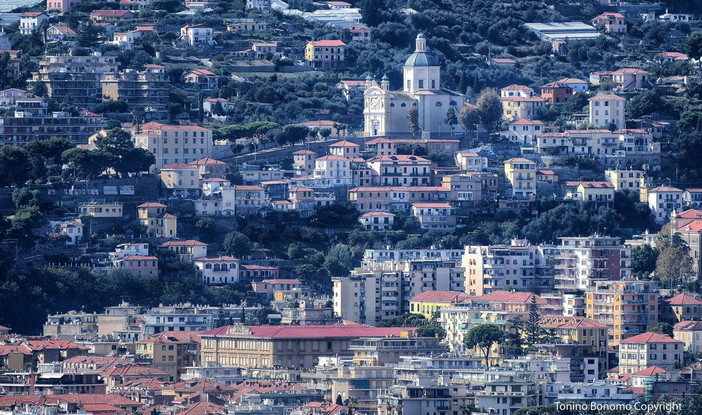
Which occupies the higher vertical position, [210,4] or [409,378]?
[210,4]

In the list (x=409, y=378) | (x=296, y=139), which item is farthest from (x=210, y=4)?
(x=409, y=378)

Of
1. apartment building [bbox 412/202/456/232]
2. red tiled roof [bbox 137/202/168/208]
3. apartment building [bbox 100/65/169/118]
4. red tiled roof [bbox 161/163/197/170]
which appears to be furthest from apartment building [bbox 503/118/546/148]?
red tiled roof [bbox 137/202/168/208]

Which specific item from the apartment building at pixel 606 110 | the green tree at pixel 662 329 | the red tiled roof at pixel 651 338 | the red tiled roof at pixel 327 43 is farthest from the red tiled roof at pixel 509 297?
the red tiled roof at pixel 327 43

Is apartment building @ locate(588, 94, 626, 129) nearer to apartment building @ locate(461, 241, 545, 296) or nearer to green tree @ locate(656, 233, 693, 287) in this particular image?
green tree @ locate(656, 233, 693, 287)

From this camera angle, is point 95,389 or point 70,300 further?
point 70,300

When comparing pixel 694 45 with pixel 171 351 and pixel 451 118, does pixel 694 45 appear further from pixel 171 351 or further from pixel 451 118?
pixel 171 351

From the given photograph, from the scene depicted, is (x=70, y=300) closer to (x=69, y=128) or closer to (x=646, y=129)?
(x=69, y=128)
